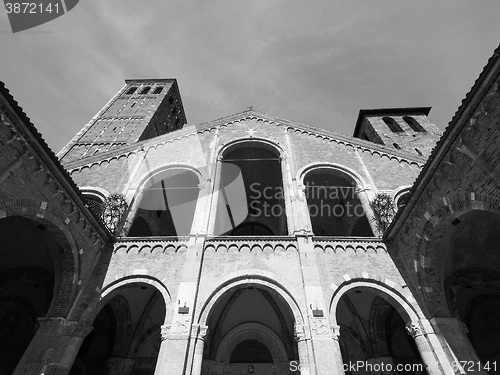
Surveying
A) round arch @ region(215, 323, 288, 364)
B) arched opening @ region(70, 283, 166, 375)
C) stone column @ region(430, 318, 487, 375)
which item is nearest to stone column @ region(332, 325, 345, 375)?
stone column @ region(430, 318, 487, 375)

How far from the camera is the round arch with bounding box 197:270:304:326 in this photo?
8492 millimetres

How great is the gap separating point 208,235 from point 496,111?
8.87 metres

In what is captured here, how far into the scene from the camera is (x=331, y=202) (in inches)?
643

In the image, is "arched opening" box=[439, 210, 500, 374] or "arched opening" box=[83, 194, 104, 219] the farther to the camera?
"arched opening" box=[83, 194, 104, 219]

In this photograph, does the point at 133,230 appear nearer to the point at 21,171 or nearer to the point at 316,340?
the point at 21,171

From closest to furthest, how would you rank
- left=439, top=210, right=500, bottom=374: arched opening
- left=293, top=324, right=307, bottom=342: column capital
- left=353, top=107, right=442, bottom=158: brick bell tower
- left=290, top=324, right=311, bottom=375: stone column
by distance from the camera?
left=290, top=324, right=311, bottom=375: stone column, left=293, top=324, right=307, bottom=342: column capital, left=439, top=210, right=500, bottom=374: arched opening, left=353, top=107, right=442, bottom=158: brick bell tower

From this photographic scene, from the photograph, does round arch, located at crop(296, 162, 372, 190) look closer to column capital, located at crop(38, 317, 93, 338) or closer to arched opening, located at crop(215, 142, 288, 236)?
arched opening, located at crop(215, 142, 288, 236)

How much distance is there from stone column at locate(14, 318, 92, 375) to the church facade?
0.03 meters

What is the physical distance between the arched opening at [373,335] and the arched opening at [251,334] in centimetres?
238

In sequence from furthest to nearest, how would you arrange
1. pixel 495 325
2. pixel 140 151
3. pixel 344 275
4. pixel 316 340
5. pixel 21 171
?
pixel 140 151, pixel 495 325, pixel 344 275, pixel 316 340, pixel 21 171

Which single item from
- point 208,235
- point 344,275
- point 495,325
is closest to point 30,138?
point 208,235

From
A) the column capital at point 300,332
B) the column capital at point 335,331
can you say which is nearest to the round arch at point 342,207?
the column capital at point 335,331

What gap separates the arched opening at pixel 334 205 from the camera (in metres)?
14.3

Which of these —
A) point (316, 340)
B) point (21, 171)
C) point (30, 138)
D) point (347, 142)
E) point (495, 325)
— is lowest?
point (316, 340)
